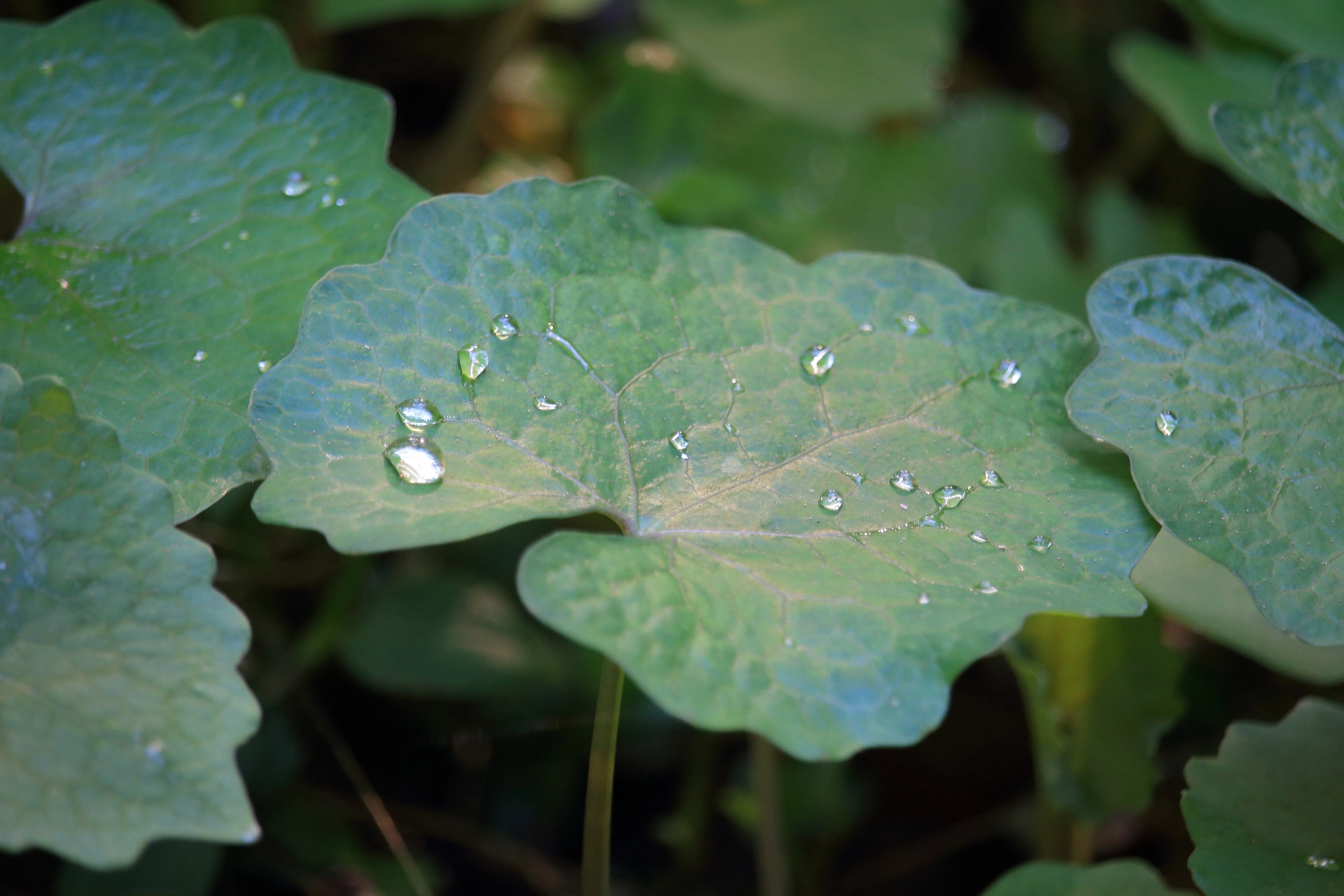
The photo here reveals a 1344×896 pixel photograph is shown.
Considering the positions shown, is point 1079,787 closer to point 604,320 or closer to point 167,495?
point 604,320

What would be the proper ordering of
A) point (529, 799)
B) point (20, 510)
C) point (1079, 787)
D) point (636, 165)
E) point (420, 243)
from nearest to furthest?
point (20, 510) < point (420, 243) < point (1079, 787) < point (529, 799) < point (636, 165)

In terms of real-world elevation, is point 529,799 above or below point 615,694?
below

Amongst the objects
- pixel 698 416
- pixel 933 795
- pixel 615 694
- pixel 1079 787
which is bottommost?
pixel 933 795

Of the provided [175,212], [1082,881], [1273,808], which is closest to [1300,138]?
[1273,808]

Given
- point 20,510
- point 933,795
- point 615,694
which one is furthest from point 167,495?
point 933,795

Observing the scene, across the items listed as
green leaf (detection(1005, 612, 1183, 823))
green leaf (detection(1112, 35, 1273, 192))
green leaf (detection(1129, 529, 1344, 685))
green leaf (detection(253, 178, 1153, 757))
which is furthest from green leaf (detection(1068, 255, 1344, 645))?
green leaf (detection(1112, 35, 1273, 192))

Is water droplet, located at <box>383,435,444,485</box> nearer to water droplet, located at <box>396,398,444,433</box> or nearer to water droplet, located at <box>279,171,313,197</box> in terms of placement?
water droplet, located at <box>396,398,444,433</box>

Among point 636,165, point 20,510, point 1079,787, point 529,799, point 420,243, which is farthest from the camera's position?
point 636,165
